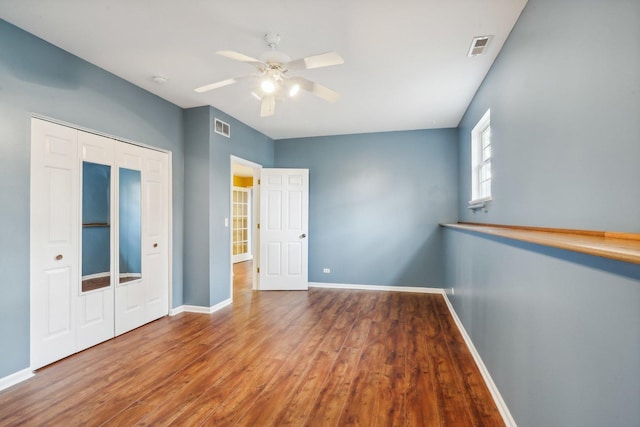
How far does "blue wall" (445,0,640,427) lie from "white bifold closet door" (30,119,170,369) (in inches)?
140

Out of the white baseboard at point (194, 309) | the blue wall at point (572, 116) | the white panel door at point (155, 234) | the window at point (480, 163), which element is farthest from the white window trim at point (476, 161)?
the white panel door at point (155, 234)

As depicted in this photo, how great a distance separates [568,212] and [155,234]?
13.1 feet

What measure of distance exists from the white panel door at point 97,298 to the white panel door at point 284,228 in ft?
7.87

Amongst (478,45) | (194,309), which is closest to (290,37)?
(478,45)

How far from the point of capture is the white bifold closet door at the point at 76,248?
2.53 metres

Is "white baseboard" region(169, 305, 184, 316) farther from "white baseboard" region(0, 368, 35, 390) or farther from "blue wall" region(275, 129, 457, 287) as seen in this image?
"blue wall" region(275, 129, 457, 287)

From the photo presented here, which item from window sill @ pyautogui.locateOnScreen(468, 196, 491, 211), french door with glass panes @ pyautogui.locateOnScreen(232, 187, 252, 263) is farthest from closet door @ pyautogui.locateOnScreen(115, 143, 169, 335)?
french door with glass panes @ pyautogui.locateOnScreen(232, 187, 252, 263)

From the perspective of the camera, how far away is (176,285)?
4051 millimetres

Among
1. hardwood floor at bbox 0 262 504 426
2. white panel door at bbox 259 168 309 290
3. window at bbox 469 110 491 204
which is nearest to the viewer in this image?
hardwood floor at bbox 0 262 504 426

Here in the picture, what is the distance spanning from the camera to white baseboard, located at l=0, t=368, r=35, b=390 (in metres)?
2.26

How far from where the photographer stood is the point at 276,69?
2.25m

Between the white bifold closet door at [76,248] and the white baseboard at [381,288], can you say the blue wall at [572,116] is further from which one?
the white bifold closet door at [76,248]

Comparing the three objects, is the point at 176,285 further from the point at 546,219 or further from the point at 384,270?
the point at 546,219

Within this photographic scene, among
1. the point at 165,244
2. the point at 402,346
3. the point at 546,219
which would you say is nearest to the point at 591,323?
the point at 546,219
